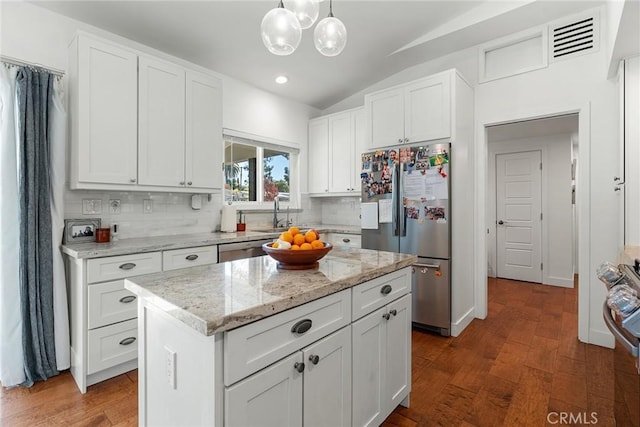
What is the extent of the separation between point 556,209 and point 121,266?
223 inches

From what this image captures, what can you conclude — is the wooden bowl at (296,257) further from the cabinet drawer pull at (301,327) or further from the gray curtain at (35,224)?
the gray curtain at (35,224)

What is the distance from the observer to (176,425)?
1.08 meters

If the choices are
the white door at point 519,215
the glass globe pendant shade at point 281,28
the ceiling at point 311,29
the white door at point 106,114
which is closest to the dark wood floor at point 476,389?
the white door at point 106,114

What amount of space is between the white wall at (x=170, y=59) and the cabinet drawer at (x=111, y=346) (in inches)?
34.4

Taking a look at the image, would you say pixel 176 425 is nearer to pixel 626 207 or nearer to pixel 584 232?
pixel 626 207

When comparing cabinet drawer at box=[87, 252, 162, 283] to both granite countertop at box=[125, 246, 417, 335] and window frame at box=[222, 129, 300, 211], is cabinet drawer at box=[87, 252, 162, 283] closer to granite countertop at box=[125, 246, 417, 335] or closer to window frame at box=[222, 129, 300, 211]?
granite countertop at box=[125, 246, 417, 335]

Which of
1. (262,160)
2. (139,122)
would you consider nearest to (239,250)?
(139,122)

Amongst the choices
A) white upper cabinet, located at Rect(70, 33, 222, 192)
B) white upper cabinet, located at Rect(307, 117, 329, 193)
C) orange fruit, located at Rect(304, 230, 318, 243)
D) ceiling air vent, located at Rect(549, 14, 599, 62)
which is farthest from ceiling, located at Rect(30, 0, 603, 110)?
orange fruit, located at Rect(304, 230, 318, 243)

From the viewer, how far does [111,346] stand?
2.17 meters

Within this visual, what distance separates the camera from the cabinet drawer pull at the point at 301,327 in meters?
1.12

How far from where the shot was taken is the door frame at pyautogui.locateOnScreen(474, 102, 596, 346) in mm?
2701

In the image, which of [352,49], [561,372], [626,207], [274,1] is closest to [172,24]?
[274,1]

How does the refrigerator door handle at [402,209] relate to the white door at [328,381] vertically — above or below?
above

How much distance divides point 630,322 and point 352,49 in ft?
10.7
